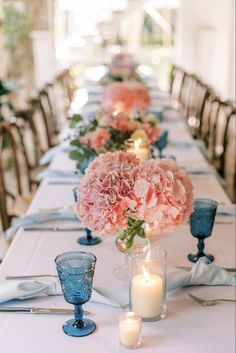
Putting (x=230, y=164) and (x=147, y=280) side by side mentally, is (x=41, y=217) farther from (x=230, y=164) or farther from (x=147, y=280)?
(x=230, y=164)

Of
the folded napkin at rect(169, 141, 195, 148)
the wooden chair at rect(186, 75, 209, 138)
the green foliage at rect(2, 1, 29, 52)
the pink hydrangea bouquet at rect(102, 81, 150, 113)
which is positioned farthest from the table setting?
the green foliage at rect(2, 1, 29, 52)

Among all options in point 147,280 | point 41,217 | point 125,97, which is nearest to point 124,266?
point 147,280

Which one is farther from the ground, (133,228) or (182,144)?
(133,228)

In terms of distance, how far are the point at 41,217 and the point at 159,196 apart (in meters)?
0.75

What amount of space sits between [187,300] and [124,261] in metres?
0.27

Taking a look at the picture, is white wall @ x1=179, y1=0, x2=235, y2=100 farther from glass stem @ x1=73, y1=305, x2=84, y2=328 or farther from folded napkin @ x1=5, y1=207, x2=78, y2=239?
glass stem @ x1=73, y1=305, x2=84, y2=328

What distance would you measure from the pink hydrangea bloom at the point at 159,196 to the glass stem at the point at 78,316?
232mm

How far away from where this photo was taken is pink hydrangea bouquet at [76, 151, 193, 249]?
129 centimetres

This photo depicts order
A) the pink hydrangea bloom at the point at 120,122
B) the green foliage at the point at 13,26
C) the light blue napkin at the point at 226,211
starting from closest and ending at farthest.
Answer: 1. the light blue napkin at the point at 226,211
2. the pink hydrangea bloom at the point at 120,122
3. the green foliage at the point at 13,26

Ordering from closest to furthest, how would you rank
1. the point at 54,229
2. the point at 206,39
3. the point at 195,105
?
the point at 54,229
the point at 195,105
the point at 206,39

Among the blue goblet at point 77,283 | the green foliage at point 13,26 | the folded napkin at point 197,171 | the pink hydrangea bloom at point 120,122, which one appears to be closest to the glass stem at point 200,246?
the blue goblet at point 77,283

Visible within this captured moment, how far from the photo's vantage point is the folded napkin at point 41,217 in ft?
6.33

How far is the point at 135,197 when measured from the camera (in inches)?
51.1

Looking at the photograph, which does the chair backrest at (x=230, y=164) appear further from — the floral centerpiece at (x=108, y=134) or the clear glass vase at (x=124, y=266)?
the clear glass vase at (x=124, y=266)
